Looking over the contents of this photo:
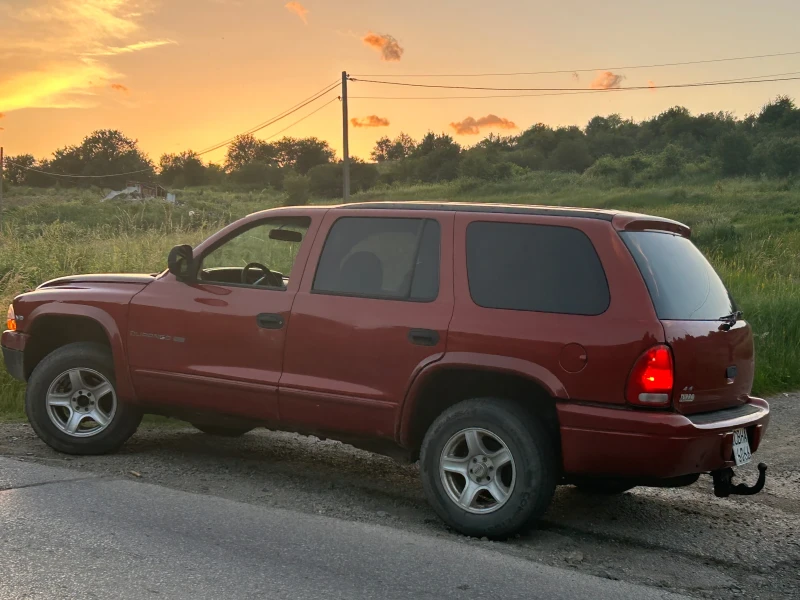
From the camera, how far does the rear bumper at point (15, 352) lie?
6.60 meters

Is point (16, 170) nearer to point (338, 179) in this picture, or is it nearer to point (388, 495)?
point (338, 179)

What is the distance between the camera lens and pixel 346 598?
3824 millimetres

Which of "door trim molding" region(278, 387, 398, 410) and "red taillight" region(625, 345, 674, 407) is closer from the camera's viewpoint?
"red taillight" region(625, 345, 674, 407)

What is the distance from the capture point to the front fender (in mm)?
4637

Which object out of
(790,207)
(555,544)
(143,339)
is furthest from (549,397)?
(790,207)

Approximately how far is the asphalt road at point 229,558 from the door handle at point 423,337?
103 cm

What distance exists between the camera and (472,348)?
4867 mm

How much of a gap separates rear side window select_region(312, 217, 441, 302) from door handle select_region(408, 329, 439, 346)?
19 centimetres

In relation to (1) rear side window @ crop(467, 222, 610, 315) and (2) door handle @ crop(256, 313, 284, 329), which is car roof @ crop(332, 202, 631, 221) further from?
(2) door handle @ crop(256, 313, 284, 329)

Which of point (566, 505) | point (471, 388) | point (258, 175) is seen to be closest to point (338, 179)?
point (258, 175)

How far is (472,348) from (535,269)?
1.79 feet

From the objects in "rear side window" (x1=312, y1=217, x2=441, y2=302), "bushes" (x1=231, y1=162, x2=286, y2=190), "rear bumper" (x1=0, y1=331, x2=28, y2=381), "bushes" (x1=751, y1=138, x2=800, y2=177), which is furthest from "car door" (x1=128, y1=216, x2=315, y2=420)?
"bushes" (x1=231, y1=162, x2=286, y2=190)

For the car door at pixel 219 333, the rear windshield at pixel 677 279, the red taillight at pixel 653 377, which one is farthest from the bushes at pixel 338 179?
the red taillight at pixel 653 377

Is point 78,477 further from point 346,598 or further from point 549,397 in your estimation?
point 549,397
